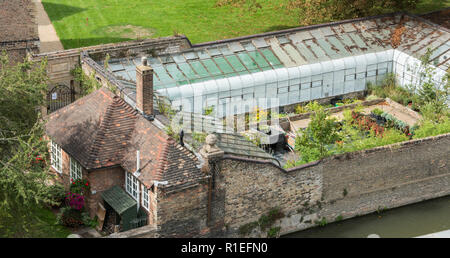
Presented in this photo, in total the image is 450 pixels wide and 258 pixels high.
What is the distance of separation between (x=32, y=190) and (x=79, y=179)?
4.17m

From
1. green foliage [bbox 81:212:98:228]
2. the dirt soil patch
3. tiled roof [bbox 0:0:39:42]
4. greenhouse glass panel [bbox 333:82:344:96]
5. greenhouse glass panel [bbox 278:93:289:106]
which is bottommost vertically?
green foliage [bbox 81:212:98:228]

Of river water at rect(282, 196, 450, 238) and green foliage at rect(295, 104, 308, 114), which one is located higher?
green foliage at rect(295, 104, 308, 114)

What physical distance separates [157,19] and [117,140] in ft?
77.0

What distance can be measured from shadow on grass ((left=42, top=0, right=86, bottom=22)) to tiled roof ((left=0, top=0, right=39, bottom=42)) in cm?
1167

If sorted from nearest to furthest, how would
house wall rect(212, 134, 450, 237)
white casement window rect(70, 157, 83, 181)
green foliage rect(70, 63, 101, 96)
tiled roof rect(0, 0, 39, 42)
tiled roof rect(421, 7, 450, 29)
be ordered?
1. house wall rect(212, 134, 450, 237)
2. white casement window rect(70, 157, 83, 181)
3. green foliage rect(70, 63, 101, 96)
4. tiled roof rect(0, 0, 39, 42)
5. tiled roof rect(421, 7, 450, 29)

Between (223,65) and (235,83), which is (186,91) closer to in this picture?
(235,83)

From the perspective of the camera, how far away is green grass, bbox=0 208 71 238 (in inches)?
956

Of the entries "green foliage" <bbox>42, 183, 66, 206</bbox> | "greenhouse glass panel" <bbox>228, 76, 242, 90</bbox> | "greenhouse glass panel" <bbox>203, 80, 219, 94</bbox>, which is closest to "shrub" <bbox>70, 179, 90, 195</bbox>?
"green foliage" <bbox>42, 183, 66, 206</bbox>

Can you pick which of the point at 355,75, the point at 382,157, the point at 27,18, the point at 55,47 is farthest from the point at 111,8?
the point at 382,157

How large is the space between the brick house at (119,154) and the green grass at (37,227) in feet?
4.59

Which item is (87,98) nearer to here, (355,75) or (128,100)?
(128,100)

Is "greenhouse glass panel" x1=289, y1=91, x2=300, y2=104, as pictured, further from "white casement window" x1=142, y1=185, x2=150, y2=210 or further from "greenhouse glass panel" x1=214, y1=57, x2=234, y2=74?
"white casement window" x1=142, y1=185, x2=150, y2=210

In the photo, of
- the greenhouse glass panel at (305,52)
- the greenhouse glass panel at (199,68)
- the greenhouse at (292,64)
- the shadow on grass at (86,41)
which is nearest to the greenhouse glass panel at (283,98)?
the greenhouse at (292,64)

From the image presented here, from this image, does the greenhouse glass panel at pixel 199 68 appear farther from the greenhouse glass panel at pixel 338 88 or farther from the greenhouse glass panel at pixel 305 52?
the greenhouse glass panel at pixel 338 88
